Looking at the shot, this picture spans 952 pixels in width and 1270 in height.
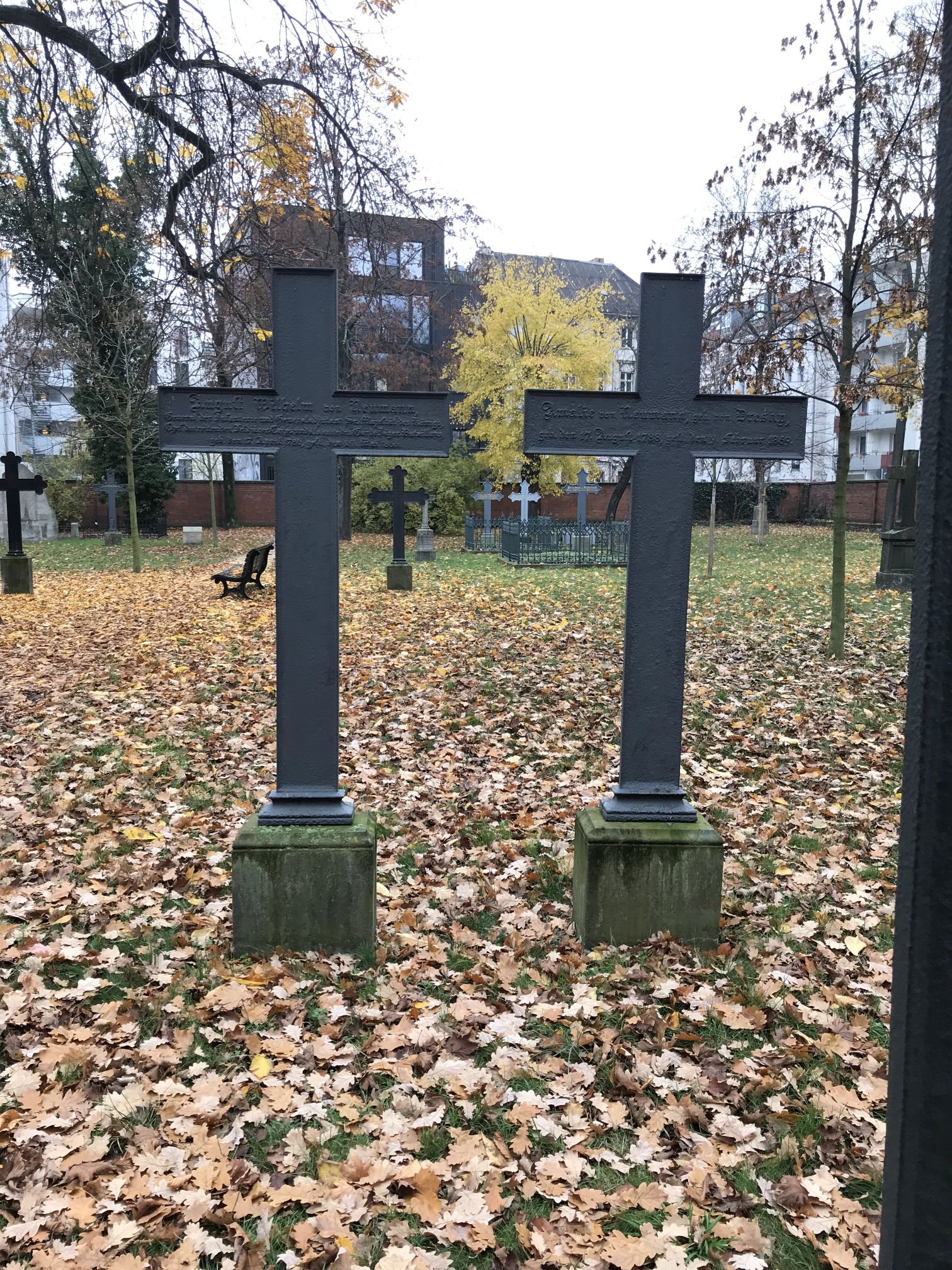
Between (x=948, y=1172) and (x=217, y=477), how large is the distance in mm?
39638

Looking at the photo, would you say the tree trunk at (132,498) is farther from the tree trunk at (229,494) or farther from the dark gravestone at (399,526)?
the tree trunk at (229,494)

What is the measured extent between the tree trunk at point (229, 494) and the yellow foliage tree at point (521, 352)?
927cm

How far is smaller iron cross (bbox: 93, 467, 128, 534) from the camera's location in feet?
93.0

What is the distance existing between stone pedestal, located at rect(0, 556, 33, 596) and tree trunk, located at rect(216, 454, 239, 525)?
19.1m

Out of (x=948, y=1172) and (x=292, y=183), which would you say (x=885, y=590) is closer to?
(x=292, y=183)

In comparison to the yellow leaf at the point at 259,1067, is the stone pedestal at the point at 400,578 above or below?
above

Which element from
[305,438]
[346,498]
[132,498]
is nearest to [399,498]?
[132,498]

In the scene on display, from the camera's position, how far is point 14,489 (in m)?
16.3

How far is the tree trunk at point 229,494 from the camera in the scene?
115 feet

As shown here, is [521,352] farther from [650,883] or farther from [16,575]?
[650,883]

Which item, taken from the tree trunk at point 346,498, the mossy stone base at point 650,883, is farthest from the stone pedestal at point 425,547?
the mossy stone base at point 650,883

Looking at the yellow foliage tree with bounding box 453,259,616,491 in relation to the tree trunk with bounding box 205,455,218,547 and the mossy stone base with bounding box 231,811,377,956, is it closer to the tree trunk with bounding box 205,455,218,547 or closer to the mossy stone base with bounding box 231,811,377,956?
the tree trunk with bounding box 205,455,218,547

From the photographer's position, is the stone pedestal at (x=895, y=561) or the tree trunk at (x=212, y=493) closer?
the stone pedestal at (x=895, y=561)

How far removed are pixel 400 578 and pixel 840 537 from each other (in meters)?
8.99
